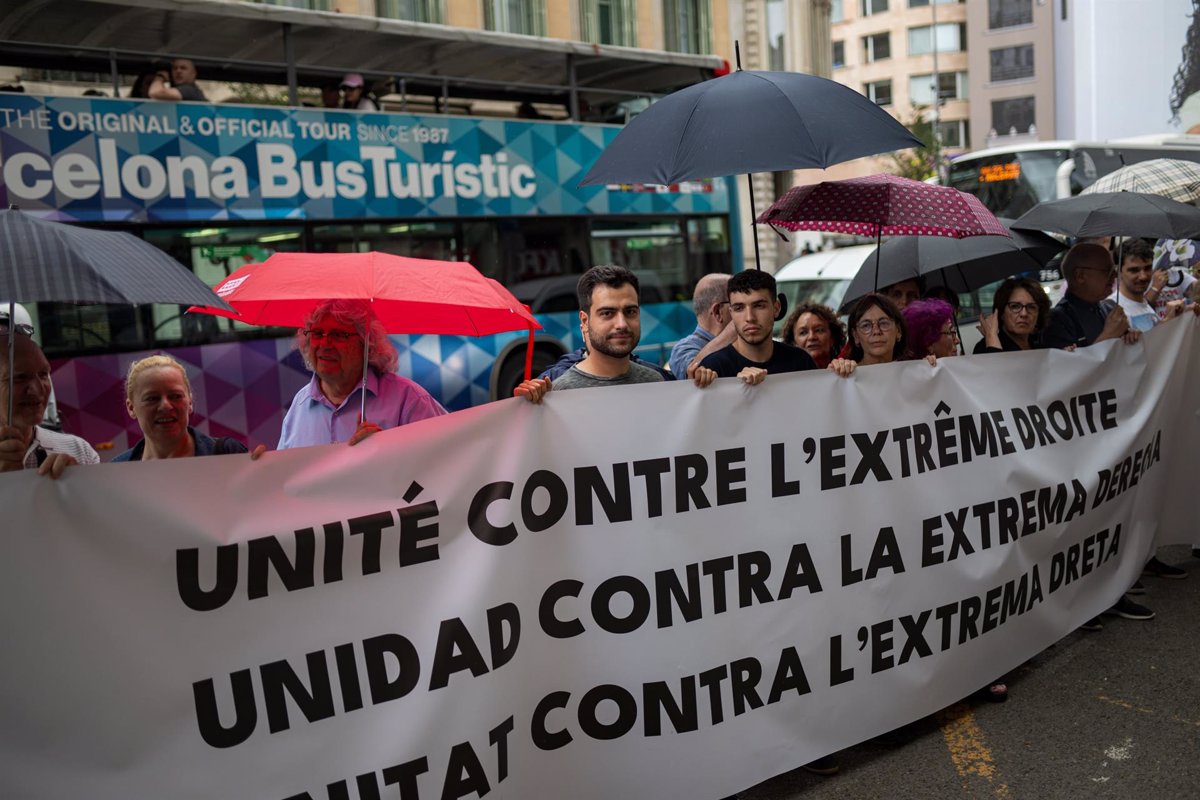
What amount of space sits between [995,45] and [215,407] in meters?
58.4

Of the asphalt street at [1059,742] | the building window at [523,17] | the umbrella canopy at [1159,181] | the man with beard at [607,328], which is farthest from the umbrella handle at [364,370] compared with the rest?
the building window at [523,17]

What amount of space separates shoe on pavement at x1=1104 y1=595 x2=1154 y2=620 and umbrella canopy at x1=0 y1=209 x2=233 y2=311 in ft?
14.6

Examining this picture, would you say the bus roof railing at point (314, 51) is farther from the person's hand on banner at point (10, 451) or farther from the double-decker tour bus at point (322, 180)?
the person's hand on banner at point (10, 451)

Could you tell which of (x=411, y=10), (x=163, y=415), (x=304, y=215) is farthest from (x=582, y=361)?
(x=411, y=10)

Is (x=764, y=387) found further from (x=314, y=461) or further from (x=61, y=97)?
(x=61, y=97)

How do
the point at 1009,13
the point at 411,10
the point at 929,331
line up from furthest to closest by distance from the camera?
1. the point at 1009,13
2. the point at 411,10
3. the point at 929,331

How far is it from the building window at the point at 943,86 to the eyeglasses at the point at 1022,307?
61.0m

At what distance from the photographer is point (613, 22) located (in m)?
27.0

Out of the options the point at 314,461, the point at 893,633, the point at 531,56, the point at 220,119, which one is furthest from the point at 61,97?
the point at 893,633

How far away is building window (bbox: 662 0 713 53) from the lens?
27.8 meters

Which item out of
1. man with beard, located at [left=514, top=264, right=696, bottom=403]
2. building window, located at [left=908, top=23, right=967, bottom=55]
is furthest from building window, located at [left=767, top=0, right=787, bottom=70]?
building window, located at [left=908, top=23, right=967, bottom=55]

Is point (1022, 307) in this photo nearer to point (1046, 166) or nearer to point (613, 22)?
point (1046, 166)

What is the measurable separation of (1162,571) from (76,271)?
567cm

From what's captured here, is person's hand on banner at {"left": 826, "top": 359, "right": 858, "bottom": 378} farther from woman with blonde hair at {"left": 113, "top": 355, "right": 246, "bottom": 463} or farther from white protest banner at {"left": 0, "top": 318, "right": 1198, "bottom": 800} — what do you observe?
woman with blonde hair at {"left": 113, "top": 355, "right": 246, "bottom": 463}
